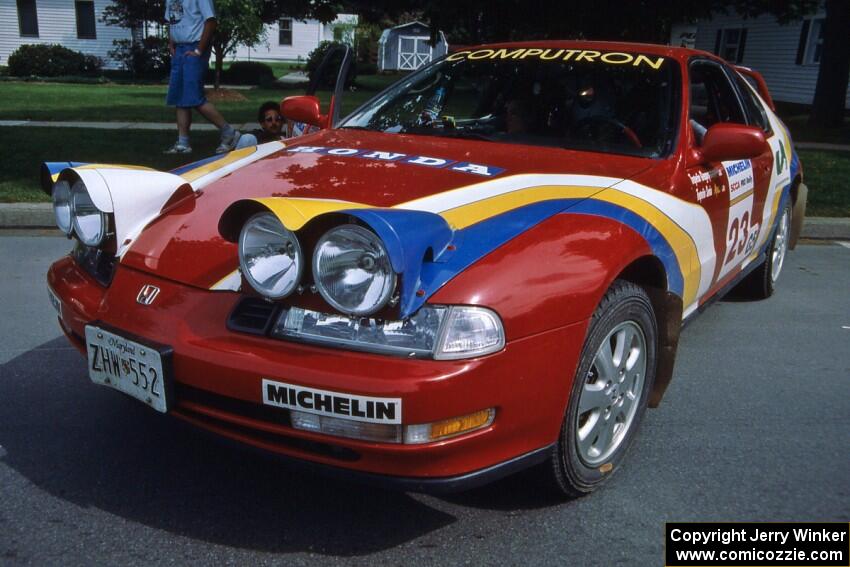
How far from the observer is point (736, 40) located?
28.0 m

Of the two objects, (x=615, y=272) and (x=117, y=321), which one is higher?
(x=615, y=272)

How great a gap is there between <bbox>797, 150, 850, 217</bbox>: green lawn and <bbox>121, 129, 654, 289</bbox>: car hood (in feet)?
18.0

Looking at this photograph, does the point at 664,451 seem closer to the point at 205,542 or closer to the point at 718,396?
the point at 718,396

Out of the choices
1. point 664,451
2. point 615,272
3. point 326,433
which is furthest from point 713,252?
point 326,433

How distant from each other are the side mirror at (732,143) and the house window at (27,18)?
114 feet

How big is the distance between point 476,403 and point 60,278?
1621 mm

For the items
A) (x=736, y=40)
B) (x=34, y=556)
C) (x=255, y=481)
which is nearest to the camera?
(x=34, y=556)

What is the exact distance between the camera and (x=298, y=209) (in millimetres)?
2088

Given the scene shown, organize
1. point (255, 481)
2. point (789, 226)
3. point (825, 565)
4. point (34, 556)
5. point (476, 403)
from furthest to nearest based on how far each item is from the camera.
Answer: point (789, 226), point (255, 481), point (825, 565), point (34, 556), point (476, 403)

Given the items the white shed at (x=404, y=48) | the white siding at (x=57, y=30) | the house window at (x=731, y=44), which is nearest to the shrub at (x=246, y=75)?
the white siding at (x=57, y=30)

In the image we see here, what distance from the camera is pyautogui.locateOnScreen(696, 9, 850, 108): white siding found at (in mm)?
23844

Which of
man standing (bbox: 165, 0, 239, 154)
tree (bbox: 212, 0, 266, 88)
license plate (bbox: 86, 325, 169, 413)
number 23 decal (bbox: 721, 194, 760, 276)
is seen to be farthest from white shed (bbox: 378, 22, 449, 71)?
license plate (bbox: 86, 325, 169, 413)

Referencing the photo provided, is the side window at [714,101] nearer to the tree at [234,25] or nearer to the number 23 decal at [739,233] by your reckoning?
the number 23 decal at [739,233]

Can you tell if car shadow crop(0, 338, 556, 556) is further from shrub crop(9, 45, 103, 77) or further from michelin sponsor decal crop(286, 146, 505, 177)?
shrub crop(9, 45, 103, 77)
